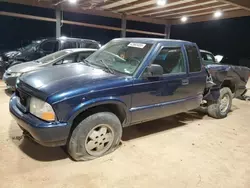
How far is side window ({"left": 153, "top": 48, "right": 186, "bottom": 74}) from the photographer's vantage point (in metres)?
3.37

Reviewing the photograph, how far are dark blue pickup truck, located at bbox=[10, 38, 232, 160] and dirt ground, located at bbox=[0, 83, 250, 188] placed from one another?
31cm

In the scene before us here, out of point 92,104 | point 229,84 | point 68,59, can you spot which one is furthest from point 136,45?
point 68,59

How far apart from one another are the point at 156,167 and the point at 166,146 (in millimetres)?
676

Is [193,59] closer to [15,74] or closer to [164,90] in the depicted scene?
[164,90]

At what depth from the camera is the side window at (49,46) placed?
306 inches

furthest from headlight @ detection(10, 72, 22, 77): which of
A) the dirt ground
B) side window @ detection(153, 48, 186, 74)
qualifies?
side window @ detection(153, 48, 186, 74)

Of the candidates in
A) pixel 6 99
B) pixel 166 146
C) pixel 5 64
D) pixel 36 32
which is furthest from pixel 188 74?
pixel 36 32

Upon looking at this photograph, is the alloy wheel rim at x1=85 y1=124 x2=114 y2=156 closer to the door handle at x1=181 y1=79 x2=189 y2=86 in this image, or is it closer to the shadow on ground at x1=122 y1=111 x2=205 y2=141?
the shadow on ground at x1=122 y1=111 x2=205 y2=141

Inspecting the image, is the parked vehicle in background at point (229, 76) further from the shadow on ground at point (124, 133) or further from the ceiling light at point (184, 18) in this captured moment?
the ceiling light at point (184, 18)

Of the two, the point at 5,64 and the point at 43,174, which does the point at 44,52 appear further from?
the point at 43,174

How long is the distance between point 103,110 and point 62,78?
2.26 feet

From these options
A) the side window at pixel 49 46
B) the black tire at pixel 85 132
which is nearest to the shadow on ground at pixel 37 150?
the black tire at pixel 85 132

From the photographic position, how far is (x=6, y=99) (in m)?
5.25

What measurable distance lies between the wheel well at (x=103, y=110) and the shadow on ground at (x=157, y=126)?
0.70m
